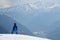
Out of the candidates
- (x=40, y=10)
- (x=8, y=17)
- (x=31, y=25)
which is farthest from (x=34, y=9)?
(x=8, y=17)

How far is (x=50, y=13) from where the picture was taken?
8094 mm

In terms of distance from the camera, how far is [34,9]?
7.73 m

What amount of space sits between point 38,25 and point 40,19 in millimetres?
329

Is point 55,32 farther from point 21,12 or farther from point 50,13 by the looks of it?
point 21,12

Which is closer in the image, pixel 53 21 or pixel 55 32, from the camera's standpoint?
pixel 55 32

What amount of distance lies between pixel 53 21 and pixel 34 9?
1250 millimetres

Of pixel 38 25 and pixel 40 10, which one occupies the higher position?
pixel 40 10

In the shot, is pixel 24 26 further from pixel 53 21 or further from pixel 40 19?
pixel 53 21

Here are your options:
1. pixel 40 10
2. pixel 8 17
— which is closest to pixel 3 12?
pixel 8 17

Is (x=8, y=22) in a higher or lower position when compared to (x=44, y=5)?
lower

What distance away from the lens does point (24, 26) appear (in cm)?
799

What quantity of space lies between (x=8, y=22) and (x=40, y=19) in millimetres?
1583

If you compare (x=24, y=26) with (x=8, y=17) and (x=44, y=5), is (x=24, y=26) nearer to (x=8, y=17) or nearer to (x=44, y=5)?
(x=8, y=17)

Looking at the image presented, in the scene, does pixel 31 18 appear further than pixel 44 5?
Yes
